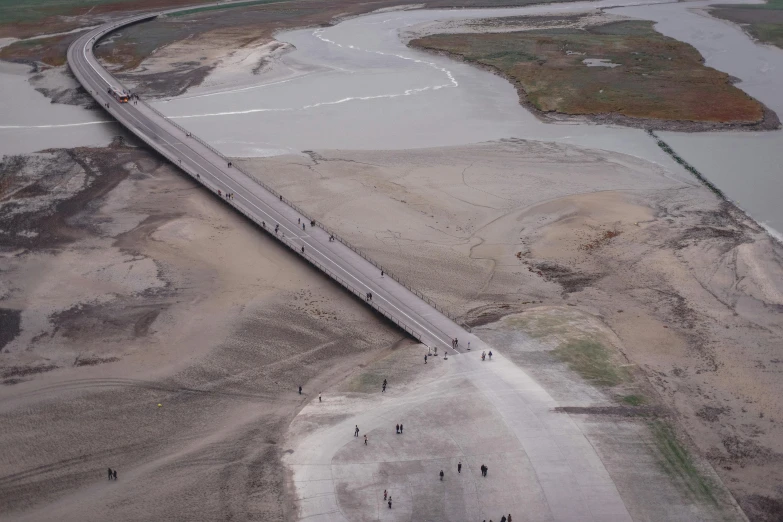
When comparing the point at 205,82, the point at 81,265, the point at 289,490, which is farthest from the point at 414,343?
the point at 205,82

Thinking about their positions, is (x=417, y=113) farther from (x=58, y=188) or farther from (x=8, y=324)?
(x=8, y=324)

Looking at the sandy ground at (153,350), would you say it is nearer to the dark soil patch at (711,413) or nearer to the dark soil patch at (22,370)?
the dark soil patch at (22,370)

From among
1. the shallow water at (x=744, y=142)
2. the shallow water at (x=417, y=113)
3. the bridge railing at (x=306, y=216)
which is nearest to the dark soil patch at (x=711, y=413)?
the bridge railing at (x=306, y=216)

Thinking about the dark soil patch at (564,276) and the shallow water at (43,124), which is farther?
the shallow water at (43,124)

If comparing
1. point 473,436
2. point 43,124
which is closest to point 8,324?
point 473,436

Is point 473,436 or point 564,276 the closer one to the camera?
point 473,436

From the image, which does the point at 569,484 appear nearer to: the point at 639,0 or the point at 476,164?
the point at 476,164

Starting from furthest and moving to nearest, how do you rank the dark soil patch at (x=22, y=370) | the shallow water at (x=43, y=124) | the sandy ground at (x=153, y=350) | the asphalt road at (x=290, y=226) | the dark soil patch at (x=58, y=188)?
1. the shallow water at (x=43, y=124)
2. the dark soil patch at (x=58, y=188)
3. the asphalt road at (x=290, y=226)
4. the dark soil patch at (x=22, y=370)
5. the sandy ground at (x=153, y=350)

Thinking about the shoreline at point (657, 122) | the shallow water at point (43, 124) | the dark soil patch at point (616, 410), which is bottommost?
the shallow water at point (43, 124)
